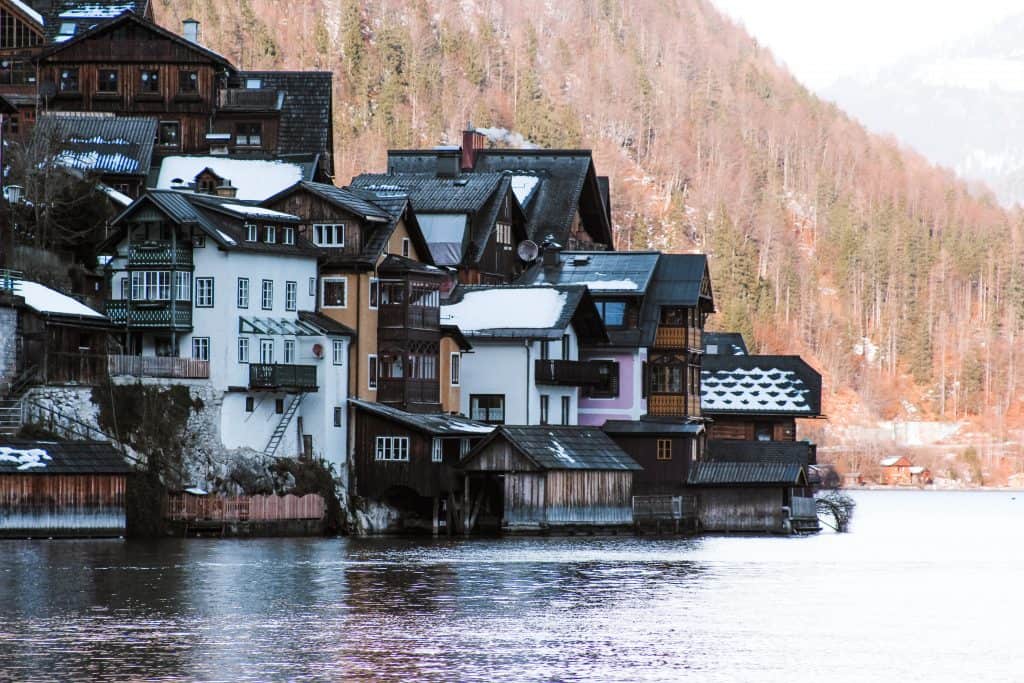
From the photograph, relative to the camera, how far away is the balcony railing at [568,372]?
100 meters

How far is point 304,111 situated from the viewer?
412 feet

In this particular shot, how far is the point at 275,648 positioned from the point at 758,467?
50.3 metres

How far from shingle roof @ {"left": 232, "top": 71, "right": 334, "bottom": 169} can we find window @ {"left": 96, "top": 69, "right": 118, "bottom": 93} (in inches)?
350

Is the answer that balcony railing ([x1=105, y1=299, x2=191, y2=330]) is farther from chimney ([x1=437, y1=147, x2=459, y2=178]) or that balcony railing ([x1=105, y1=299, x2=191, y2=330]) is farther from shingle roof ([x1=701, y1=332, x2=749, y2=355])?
shingle roof ([x1=701, y1=332, x2=749, y2=355])

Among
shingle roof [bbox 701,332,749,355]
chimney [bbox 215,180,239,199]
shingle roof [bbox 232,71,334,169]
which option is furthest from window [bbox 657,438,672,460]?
shingle roof [bbox 701,332,749,355]

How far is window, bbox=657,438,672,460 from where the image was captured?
102 meters

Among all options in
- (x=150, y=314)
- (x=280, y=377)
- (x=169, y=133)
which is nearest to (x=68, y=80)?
(x=169, y=133)

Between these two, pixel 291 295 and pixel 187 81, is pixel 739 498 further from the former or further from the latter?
pixel 187 81

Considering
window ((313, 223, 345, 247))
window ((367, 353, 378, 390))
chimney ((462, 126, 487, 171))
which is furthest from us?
chimney ((462, 126, 487, 171))

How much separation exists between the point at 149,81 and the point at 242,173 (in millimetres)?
16376

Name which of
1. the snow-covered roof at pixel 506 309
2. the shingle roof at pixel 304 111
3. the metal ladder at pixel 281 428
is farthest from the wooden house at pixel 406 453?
the shingle roof at pixel 304 111

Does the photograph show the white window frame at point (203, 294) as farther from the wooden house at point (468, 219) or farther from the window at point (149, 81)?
the window at point (149, 81)

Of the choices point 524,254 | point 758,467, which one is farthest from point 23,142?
point 758,467

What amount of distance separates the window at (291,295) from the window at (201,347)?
4.55 meters
